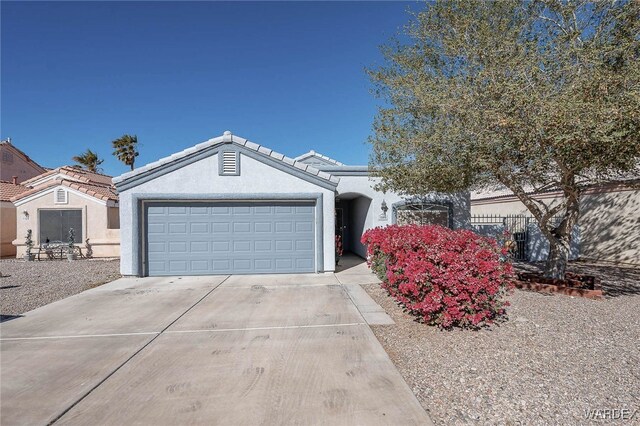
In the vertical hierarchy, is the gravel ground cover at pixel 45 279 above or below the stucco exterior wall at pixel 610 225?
below

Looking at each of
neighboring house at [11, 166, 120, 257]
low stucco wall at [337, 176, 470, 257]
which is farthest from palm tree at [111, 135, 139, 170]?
low stucco wall at [337, 176, 470, 257]

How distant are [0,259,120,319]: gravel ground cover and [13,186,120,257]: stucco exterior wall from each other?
76 centimetres

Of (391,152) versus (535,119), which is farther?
(391,152)

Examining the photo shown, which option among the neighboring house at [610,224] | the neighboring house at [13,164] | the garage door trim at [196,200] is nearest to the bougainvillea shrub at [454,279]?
the garage door trim at [196,200]

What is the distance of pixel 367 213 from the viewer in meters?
12.7

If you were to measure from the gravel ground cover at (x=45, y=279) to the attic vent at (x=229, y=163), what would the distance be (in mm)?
4678

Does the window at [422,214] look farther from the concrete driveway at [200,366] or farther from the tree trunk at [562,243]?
the concrete driveway at [200,366]

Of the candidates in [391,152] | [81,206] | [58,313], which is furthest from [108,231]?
[391,152]

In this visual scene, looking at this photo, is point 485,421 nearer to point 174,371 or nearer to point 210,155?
point 174,371

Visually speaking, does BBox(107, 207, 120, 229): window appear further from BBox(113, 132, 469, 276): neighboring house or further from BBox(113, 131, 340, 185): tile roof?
BBox(113, 131, 340, 185): tile roof

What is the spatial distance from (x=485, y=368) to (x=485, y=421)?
105 cm

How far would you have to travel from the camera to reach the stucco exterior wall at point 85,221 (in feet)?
46.4

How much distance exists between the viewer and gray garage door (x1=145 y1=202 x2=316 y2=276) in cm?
991

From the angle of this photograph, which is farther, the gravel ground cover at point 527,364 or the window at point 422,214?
the window at point 422,214
